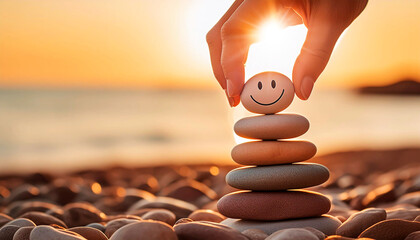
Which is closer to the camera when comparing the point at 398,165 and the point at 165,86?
the point at 398,165

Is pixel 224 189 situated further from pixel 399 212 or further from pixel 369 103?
pixel 369 103

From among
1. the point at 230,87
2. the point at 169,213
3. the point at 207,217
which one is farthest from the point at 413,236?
the point at 169,213

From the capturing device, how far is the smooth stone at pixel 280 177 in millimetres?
1984

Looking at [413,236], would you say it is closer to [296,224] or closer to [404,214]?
[296,224]

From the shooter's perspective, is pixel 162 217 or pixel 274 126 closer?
pixel 274 126

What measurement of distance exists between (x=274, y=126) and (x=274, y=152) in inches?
4.5

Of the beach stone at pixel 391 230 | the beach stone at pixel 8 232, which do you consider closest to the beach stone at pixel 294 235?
the beach stone at pixel 391 230

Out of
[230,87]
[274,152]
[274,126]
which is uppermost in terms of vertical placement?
[230,87]

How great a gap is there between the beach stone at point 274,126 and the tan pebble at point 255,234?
1.42ft

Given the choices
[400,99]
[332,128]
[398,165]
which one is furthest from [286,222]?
[400,99]

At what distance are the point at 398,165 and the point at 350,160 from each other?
48.6 inches

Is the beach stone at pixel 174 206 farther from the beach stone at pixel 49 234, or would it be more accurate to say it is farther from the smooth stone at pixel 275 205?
the beach stone at pixel 49 234

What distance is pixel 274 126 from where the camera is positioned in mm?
2020

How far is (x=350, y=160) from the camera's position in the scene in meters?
7.93
